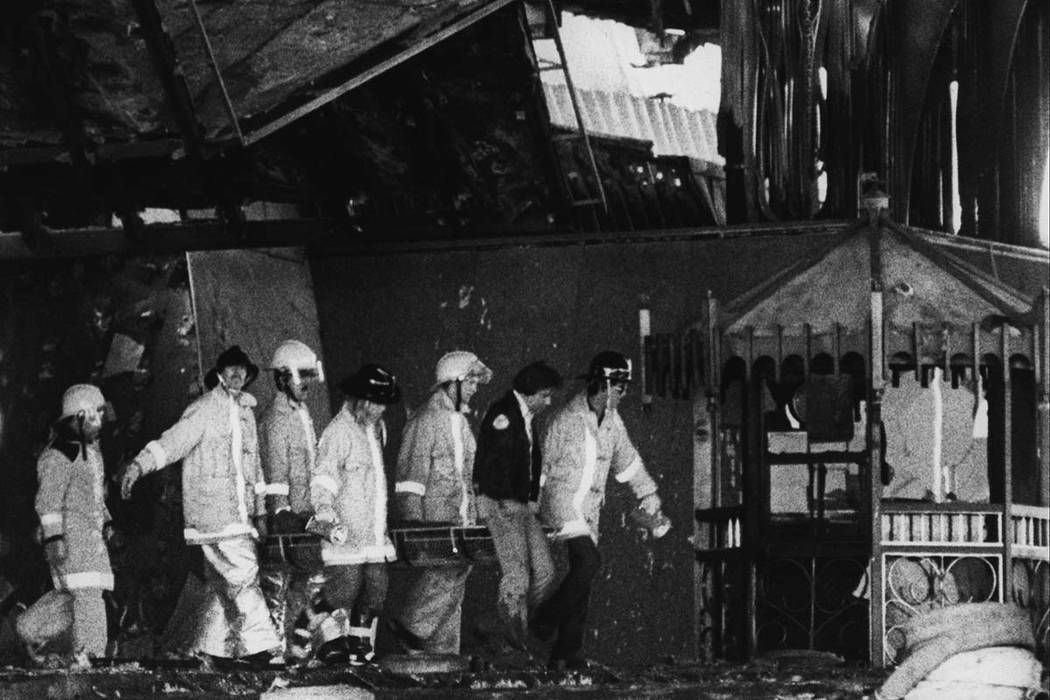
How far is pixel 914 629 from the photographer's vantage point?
11289 millimetres

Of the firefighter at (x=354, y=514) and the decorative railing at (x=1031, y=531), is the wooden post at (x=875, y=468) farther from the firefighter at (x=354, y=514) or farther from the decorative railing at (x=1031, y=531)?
the firefighter at (x=354, y=514)

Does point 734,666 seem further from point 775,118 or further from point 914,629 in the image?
point 914,629

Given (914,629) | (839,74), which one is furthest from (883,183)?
(914,629)

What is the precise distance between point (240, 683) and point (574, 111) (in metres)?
5.93

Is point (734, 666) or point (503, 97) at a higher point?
point (503, 97)

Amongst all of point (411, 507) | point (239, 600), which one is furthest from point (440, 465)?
point (239, 600)

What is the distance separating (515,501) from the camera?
1909cm

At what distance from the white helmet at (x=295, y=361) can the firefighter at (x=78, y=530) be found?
1.57 meters

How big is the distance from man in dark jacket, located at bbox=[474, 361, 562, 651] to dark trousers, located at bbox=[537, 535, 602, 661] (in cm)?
11

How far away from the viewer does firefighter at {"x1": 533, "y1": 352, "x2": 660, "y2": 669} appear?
19.0 metres

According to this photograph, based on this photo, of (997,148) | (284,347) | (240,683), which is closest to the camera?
(240,683)

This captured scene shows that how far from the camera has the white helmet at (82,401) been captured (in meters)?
19.4

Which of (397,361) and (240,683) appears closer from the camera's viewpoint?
(240,683)

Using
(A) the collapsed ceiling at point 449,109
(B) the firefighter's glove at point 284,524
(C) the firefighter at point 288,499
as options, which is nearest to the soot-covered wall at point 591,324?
(A) the collapsed ceiling at point 449,109
